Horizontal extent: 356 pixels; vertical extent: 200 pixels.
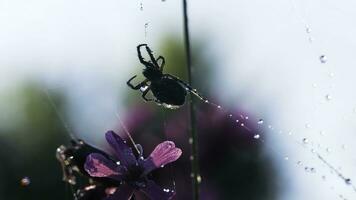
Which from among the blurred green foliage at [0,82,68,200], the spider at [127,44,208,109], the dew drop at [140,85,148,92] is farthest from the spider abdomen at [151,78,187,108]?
the blurred green foliage at [0,82,68,200]

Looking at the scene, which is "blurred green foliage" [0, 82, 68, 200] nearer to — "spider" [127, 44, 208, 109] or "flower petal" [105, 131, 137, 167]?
"spider" [127, 44, 208, 109]

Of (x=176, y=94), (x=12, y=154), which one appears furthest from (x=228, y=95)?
(x=176, y=94)

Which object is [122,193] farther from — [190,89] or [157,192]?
[190,89]

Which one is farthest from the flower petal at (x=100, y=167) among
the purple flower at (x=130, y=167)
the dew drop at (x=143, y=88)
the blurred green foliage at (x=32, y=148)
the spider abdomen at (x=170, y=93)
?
the blurred green foliage at (x=32, y=148)

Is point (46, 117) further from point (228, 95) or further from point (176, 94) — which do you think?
point (176, 94)

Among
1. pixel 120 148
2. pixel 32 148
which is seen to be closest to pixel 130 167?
pixel 120 148

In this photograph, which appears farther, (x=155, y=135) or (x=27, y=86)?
(x=27, y=86)
